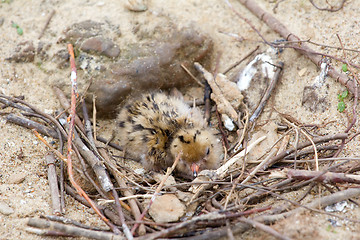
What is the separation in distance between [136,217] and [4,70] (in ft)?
8.48

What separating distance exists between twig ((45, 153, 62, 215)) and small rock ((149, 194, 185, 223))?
0.79 m

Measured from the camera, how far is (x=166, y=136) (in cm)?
397

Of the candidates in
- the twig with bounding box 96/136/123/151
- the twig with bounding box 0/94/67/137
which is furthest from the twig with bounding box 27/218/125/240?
the twig with bounding box 96/136/123/151

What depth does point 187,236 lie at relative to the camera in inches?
108

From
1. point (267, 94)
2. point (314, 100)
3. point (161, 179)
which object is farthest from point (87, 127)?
point (314, 100)

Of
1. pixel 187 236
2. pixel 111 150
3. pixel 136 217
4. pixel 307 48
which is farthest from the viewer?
pixel 111 150

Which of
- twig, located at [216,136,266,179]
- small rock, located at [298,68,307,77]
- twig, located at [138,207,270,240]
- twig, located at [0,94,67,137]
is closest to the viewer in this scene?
twig, located at [138,207,270,240]

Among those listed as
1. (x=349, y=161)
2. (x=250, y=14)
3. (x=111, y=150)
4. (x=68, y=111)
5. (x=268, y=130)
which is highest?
(x=250, y=14)

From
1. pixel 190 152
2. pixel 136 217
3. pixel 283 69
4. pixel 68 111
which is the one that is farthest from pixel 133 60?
pixel 136 217

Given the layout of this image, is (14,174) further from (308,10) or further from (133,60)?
(308,10)

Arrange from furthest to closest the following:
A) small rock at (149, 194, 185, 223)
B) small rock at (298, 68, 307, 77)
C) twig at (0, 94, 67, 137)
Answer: small rock at (298, 68, 307, 77), twig at (0, 94, 67, 137), small rock at (149, 194, 185, 223)

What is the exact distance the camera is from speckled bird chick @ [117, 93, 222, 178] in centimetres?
378

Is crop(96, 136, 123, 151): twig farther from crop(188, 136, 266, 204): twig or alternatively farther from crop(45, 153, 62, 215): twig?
crop(188, 136, 266, 204): twig

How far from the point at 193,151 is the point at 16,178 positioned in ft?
5.58
